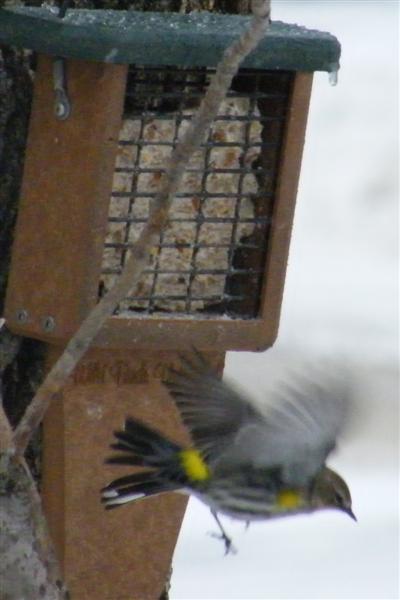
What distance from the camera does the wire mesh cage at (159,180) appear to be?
126 inches

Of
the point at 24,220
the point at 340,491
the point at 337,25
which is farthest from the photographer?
the point at 337,25

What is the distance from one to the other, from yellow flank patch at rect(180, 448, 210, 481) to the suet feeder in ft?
0.28

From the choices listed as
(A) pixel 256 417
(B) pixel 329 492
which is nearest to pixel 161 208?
(A) pixel 256 417

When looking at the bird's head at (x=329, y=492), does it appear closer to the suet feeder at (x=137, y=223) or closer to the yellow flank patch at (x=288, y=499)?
the yellow flank patch at (x=288, y=499)

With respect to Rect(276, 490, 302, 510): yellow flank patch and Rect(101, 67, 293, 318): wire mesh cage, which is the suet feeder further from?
Rect(276, 490, 302, 510): yellow flank patch

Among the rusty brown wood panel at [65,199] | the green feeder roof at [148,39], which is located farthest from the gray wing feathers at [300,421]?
the green feeder roof at [148,39]

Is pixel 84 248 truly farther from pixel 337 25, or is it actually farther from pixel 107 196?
pixel 337 25

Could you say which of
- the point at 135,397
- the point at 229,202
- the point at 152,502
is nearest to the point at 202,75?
the point at 229,202

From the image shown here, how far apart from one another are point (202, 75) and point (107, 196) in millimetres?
410

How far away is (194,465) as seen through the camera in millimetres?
3600

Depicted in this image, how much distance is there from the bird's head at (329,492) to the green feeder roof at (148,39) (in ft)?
3.41

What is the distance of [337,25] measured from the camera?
12812 mm

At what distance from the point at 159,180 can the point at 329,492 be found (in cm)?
94

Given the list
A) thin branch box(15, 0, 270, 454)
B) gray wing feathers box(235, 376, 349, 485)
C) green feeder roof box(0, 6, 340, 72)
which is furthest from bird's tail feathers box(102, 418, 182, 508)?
green feeder roof box(0, 6, 340, 72)
